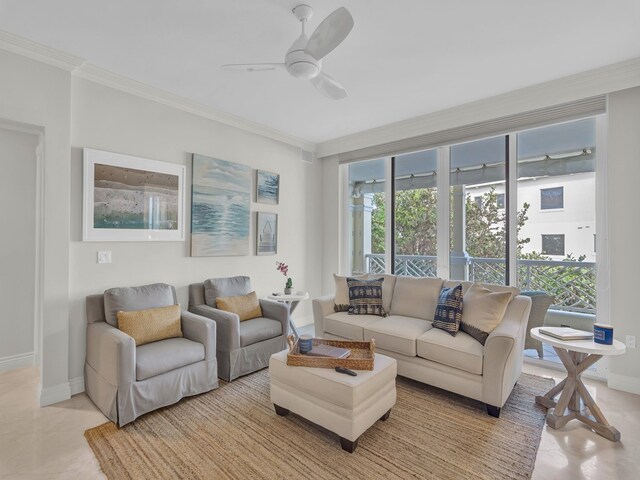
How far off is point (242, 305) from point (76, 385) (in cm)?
152

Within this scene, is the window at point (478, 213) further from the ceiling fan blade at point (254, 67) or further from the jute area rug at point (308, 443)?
the ceiling fan blade at point (254, 67)

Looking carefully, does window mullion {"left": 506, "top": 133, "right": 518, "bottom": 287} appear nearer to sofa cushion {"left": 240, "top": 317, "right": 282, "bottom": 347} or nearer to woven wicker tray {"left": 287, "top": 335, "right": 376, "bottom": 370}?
woven wicker tray {"left": 287, "top": 335, "right": 376, "bottom": 370}

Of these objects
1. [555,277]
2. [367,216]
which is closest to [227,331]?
[367,216]

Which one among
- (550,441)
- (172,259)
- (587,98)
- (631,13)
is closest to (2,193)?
(172,259)

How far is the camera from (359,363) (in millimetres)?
2264

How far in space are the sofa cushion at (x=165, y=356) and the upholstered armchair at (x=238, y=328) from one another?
33 cm

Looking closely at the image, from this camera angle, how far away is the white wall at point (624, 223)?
2879mm

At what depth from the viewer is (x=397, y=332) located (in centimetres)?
302

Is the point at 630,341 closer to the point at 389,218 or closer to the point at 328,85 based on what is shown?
the point at 389,218

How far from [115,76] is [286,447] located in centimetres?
335

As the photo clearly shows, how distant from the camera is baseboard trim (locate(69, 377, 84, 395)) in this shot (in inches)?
110

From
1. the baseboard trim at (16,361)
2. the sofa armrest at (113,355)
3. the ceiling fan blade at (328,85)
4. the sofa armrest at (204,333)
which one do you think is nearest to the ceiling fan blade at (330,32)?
the ceiling fan blade at (328,85)

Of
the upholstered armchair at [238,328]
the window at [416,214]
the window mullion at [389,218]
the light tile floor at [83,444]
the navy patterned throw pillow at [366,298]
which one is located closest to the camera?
the light tile floor at [83,444]

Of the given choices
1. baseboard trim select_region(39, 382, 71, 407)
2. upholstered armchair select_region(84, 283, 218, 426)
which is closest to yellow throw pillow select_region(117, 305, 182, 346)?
upholstered armchair select_region(84, 283, 218, 426)
